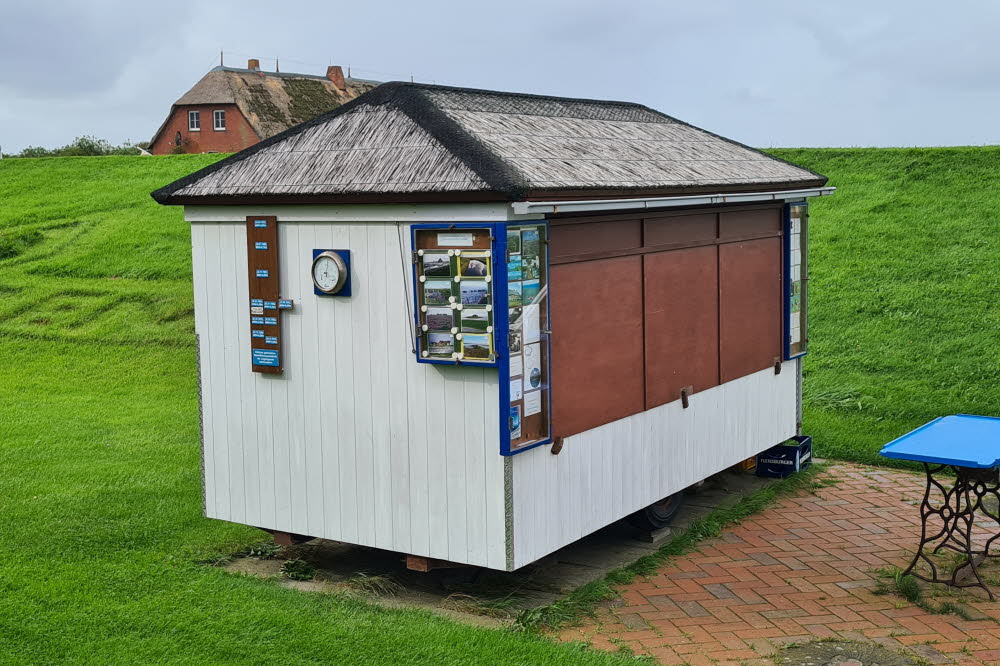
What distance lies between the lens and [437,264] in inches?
285

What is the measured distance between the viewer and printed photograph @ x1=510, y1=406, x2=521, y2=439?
7.18 meters

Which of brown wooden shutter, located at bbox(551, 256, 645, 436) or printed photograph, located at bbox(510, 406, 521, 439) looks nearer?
printed photograph, located at bbox(510, 406, 521, 439)

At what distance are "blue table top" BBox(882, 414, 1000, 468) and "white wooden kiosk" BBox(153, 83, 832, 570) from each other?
184 cm

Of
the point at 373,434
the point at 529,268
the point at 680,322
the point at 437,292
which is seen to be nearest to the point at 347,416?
the point at 373,434

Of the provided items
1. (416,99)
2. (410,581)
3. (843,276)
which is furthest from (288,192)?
(843,276)

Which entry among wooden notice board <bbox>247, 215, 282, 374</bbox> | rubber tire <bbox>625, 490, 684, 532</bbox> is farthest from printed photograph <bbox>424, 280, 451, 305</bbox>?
rubber tire <bbox>625, 490, 684, 532</bbox>

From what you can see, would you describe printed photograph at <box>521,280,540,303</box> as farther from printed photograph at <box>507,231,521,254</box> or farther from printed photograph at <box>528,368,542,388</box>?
printed photograph at <box>528,368,542,388</box>

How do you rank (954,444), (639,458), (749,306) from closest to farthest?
(954,444)
(639,458)
(749,306)

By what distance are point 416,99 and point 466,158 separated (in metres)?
1.19

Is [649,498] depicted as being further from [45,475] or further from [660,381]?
[45,475]

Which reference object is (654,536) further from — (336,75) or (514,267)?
(336,75)

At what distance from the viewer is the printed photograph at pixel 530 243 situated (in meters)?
7.19

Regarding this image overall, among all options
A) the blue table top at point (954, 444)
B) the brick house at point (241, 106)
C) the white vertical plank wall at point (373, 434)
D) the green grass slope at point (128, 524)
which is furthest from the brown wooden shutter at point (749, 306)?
the brick house at point (241, 106)

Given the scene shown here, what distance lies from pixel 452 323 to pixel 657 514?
295 centimetres
